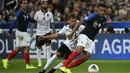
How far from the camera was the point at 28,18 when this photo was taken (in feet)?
59.3

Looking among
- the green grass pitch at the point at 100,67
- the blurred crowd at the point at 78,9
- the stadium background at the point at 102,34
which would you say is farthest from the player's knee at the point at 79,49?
the blurred crowd at the point at 78,9

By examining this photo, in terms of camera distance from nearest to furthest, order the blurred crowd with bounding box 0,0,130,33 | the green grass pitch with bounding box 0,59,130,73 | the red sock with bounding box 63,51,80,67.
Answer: the red sock with bounding box 63,51,80,67, the green grass pitch with bounding box 0,59,130,73, the blurred crowd with bounding box 0,0,130,33

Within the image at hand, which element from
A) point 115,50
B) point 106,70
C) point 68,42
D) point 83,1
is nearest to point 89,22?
point 68,42

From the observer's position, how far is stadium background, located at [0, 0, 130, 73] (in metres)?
20.2

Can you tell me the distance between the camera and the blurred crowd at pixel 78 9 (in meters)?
23.2

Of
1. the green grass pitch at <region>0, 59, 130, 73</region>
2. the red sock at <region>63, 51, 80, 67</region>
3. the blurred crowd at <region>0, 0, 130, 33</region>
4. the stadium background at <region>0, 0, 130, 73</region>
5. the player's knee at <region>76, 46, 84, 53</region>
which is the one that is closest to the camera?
the red sock at <region>63, 51, 80, 67</region>

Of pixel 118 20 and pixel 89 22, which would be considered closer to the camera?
pixel 89 22

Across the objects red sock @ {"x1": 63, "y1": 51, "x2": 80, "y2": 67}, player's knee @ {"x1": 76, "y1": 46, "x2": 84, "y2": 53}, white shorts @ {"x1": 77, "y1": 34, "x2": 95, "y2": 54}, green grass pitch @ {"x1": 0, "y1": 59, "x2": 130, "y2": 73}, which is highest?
white shorts @ {"x1": 77, "y1": 34, "x2": 95, "y2": 54}

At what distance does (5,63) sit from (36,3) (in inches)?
300

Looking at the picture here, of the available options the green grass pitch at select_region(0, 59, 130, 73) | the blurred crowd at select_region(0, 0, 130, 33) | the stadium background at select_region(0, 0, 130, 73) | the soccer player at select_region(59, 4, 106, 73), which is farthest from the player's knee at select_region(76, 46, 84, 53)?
the blurred crowd at select_region(0, 0, 130, 33)

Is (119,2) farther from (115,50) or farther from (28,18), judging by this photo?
(28,18)

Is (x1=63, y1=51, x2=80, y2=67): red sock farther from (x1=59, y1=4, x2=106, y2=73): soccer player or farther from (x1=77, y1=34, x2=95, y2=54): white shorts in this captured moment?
(x1=77, y1=34, x2=95, y2=54): white shorts

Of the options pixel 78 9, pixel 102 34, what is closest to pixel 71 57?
pixel 102 34

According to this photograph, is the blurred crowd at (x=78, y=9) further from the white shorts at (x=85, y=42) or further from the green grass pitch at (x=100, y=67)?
the white shorts at (x=85, y=42)
